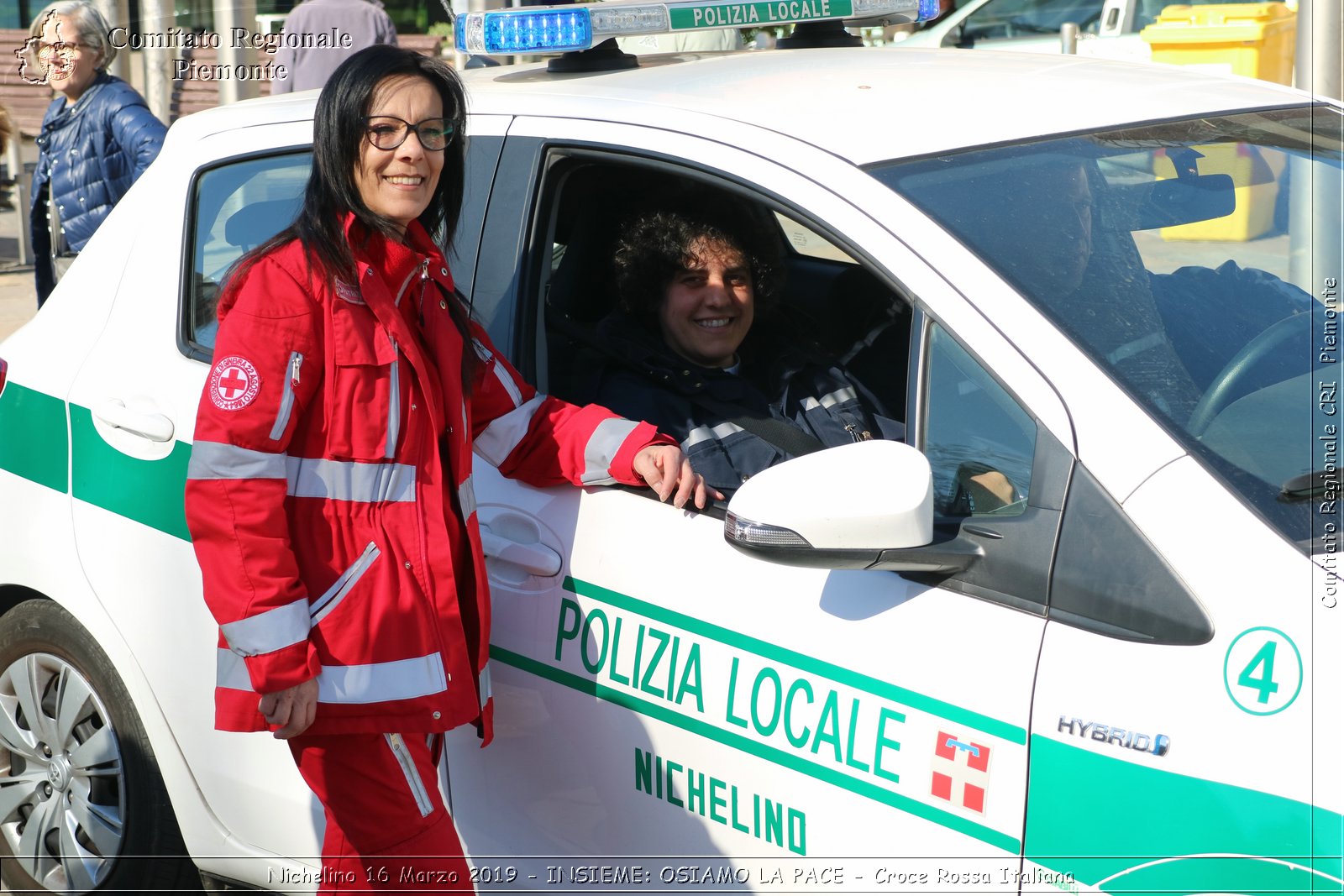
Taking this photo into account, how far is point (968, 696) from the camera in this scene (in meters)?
1.79

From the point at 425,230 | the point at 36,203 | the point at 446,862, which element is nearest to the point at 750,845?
the point at 446,862

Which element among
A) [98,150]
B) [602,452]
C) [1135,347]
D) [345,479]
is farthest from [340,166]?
[98,150]

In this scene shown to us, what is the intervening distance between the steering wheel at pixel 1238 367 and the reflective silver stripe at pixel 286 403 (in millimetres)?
1218

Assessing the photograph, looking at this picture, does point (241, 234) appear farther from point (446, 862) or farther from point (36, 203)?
point (36, 203)

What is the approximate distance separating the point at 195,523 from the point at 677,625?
71 centimetres

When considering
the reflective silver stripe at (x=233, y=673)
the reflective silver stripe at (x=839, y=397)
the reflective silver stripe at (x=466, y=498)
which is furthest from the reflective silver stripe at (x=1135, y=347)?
the reflective silver stripe at (x=233, y=673)

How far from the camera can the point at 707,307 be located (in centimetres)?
286

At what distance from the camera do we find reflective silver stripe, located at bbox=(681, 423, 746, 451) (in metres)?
2.49

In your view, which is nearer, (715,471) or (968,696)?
(968,696)

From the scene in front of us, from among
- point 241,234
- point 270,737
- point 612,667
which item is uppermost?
point 241,234

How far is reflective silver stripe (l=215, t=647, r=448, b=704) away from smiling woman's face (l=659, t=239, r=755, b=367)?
972 millimetres

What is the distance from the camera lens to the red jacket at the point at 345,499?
2.01m

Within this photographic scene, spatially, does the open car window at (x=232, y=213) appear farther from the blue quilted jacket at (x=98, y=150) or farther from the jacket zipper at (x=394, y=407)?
the blue quilted jacket at (x=98, y=150)

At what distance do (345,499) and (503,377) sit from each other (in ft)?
1.31
